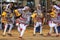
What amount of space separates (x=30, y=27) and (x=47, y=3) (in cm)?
184

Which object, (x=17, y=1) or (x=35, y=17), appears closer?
(x=35, y=17)

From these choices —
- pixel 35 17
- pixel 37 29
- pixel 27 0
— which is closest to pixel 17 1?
pixel 27 0

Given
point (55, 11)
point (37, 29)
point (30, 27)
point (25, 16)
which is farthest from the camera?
point (30, 27)

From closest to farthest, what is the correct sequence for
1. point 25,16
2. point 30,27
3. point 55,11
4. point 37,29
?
1. point 25,16
2. point 55,11
3. point 37,29
4. point 30,27

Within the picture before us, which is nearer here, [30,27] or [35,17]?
[35,17]

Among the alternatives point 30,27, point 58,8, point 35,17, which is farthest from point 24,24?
point 30,27

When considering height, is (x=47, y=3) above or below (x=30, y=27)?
above

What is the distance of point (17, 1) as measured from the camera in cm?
1800

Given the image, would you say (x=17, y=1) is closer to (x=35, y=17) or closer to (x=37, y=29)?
(x=37, y=29)

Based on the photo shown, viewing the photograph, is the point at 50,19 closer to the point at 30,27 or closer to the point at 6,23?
the point at 6,23

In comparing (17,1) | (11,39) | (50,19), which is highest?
(17,1)

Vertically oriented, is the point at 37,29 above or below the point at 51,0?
below

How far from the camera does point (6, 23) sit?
1430 cm

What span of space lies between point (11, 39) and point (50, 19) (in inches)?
87.1
